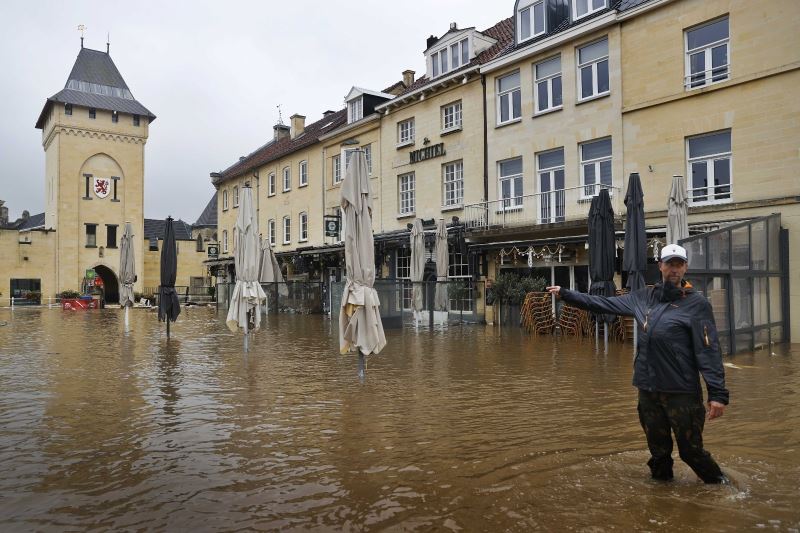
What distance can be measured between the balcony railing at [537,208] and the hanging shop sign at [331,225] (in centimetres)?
823

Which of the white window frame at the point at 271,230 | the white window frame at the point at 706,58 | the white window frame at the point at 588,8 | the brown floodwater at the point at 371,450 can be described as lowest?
the brown floodwater at the point at 371,450

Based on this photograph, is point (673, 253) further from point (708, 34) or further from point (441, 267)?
point (441, 267)

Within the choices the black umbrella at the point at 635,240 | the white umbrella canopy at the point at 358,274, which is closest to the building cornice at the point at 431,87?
the black umbrella at the point at 635,240

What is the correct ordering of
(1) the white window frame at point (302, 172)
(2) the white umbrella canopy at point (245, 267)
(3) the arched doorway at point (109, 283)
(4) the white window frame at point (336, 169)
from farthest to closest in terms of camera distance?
1. (3) the arched doorway at point (109, 283)
2. (1) the white window frame at point (302, 172)
3. (4) the white window frame at point (336, 169)
4. (2) the white umbrella canopy at point (245, 267)

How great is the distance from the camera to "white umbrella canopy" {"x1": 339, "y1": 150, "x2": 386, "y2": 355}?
898cm

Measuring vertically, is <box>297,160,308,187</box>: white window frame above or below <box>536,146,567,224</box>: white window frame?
above

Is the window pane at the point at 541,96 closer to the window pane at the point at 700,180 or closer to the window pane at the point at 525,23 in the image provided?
the window pane at the point at 525,23

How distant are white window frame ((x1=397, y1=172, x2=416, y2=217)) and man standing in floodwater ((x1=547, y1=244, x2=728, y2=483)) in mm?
21610

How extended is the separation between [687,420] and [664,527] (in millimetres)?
791

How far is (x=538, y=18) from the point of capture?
71.2ft

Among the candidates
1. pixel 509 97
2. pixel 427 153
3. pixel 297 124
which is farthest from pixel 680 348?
pixel 297 124

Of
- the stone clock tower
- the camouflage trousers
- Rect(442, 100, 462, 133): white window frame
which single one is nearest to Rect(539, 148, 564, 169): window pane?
Rect(442, 100, 462, 133): white window frame

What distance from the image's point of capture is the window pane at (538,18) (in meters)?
21.5

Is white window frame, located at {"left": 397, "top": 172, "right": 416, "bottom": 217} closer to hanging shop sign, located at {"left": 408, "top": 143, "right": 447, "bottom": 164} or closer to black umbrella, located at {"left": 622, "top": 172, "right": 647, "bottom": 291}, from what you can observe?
hanging shop sign, located at {"left": 408, "top": 143, "right": 447, "bottom": 164}
